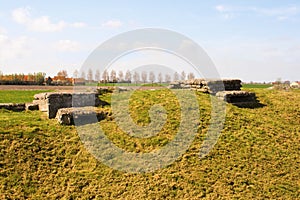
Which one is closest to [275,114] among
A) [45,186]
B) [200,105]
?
[200,105]

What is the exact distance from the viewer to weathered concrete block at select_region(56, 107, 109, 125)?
12.8 metres

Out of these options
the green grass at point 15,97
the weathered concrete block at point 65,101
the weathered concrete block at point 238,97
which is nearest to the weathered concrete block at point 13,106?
the weathered concrete block at point 65,101

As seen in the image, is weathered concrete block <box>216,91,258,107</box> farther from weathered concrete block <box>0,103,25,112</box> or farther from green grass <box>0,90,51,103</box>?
green grass <box>0,90,51,103</box>

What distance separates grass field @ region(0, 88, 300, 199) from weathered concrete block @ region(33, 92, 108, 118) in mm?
620

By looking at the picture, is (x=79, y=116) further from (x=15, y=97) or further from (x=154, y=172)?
(x=15, y=97)

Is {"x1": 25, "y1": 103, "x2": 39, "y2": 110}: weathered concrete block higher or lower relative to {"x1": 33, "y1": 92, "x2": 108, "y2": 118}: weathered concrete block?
lower

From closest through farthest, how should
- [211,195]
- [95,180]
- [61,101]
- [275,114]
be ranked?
[211,195]
[95,180]
[61,101]
[275,114]

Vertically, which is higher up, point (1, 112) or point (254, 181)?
point (1, 112)

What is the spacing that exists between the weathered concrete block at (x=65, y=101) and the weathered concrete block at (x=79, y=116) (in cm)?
86

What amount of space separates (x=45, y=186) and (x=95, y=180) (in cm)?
148

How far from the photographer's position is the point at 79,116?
42.7ft

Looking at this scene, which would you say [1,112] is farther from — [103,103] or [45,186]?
[45,186]

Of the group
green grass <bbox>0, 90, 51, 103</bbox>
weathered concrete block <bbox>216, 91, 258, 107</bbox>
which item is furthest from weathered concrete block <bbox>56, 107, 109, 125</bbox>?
green grass <bbox>0, 90, 51, 103</bbox>

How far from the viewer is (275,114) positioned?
15.3 meters
